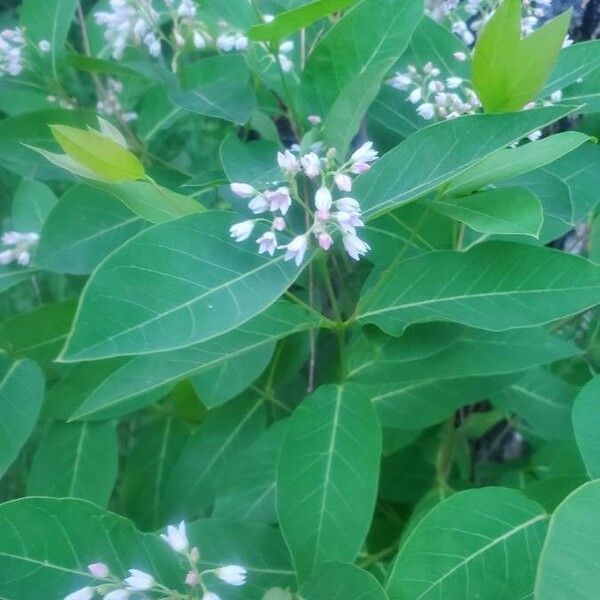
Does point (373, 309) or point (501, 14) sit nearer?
point (501, 14)

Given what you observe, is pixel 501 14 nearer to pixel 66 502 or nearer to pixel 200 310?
pixel 200 310

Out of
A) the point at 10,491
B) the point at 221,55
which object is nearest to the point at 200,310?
the point at 221,55

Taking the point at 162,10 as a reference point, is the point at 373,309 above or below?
below

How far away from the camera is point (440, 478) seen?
1.18 metres

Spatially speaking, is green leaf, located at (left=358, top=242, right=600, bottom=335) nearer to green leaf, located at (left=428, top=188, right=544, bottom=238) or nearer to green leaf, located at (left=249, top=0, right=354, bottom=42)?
green leaf, located at (left=428, top=188, right=544, bottom=238)

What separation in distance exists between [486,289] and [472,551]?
0.82 ft

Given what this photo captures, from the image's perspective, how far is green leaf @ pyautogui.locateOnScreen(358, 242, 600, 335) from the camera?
0.83 meters

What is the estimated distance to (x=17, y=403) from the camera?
3.42 ft

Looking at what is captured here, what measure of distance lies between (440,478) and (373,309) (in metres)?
0.37

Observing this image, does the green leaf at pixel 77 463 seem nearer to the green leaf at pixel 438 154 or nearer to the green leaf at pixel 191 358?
the green leaf at pixel 191 358

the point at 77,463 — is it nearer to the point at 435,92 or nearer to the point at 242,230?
the point at 242,230

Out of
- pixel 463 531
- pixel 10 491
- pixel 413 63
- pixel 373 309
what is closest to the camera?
pixel 463 531

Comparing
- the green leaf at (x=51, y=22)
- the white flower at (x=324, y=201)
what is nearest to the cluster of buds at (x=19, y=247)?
the green leaf at (x=51, y=22)

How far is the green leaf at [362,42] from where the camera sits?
95 centimetres
